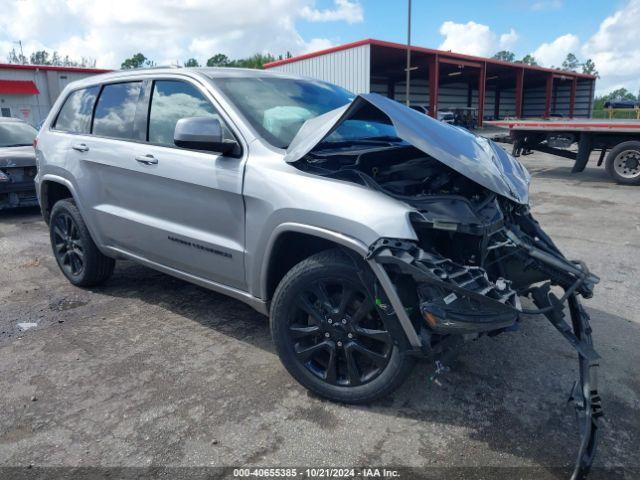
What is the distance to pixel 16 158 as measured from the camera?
25.8 feet

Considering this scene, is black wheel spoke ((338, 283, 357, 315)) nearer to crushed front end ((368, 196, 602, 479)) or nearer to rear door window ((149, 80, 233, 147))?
crushed front end ((368, 196, 602, 479))

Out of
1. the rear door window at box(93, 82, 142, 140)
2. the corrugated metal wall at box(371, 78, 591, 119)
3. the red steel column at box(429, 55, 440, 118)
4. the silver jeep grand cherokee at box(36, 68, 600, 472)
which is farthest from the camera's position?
the corrugated metal wall at box(371, 78, 591, 119)

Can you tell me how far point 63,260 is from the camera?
4.82m

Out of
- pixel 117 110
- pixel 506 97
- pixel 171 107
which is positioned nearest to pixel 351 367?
pixel 171 107

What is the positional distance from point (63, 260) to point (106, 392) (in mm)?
2272

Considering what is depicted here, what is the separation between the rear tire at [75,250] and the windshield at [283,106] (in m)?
1.97

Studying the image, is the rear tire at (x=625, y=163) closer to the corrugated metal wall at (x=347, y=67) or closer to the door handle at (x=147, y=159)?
the door handle at (x=147, y=159)

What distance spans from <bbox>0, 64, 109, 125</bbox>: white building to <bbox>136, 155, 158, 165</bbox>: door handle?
995 inches

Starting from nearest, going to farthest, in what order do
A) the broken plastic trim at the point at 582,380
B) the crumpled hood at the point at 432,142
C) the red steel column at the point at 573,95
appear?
the broken plastic trim at the point at 582,380, the crumpled hood at the point at 432,142, the red steel column at the point at 573,95

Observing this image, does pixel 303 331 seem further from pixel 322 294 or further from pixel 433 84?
pixel 433 84

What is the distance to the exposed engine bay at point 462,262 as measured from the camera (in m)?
2.29

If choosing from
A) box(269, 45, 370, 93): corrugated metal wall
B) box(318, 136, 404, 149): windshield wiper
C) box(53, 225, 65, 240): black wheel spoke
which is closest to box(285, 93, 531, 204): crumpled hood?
box(318, 136, 404, 149): windshield wiper

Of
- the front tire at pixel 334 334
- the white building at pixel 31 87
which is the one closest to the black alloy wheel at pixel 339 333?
the front tire at pixel 334 334

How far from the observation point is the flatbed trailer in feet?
35.6
